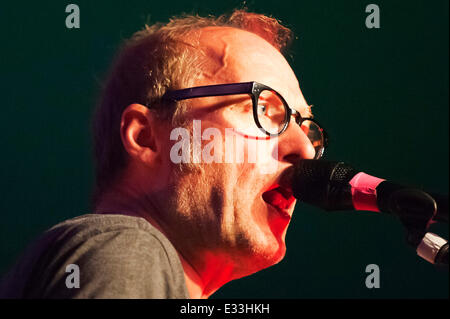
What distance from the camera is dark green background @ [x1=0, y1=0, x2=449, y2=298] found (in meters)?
1.97

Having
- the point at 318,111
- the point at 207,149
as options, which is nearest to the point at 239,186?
the point at 207,149

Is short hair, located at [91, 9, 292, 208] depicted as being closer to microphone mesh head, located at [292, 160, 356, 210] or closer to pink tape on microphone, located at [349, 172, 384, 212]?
microphone mesh head, located at [292, 160, 356, 210]

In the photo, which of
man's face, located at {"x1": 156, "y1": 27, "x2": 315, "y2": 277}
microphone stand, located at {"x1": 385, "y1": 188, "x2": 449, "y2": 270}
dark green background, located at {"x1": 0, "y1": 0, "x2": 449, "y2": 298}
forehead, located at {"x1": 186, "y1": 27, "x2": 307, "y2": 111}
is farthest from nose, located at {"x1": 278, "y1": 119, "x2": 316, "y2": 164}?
dark green background, located at {"x1": 0, "y1": 0, "x2": 449, "y2": 298}

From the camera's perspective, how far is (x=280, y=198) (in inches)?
55.1

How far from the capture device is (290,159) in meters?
1.33

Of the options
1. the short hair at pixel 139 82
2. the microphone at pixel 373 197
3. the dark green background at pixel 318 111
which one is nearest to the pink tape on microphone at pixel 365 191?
the microphone at pixel 373 197

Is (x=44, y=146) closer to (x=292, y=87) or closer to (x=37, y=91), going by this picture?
(x=37, y=91)

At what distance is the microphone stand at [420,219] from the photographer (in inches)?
35.5

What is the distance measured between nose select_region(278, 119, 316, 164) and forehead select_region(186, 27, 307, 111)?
101 millimetres

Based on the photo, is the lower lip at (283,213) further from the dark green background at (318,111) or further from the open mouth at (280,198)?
the dark green background at (318,111)

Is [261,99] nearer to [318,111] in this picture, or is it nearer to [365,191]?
[365,191]

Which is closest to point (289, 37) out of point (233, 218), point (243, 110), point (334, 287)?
point (243, 110)

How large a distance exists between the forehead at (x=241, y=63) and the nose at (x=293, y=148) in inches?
4.0

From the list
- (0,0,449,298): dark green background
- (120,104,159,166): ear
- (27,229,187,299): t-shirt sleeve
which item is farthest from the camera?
(0,0,449,298): dark green background
